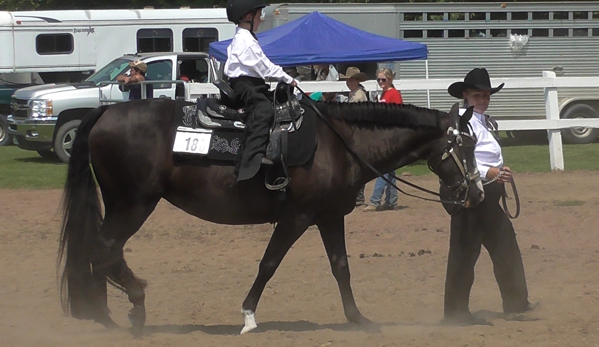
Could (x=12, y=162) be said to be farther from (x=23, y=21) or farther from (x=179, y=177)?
(x=179, y=177)

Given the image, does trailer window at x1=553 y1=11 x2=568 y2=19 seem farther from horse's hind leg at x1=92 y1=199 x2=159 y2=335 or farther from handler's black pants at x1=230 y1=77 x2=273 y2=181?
horse's hind leg at x1=92 y1=199 x2=159 y2=335

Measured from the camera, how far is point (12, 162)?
16844mm

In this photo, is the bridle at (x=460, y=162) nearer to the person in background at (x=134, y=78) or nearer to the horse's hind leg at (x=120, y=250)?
the horse's hind leg at (x=120, y=250)

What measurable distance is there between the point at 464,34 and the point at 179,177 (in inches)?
549

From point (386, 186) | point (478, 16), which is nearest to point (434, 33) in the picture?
point (478, 16)

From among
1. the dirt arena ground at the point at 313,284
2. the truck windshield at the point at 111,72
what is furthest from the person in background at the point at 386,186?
the truck windshield at the point at 111,72

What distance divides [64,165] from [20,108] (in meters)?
1.64

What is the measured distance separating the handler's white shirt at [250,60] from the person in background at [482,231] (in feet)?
4.61

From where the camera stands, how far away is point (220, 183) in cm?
593

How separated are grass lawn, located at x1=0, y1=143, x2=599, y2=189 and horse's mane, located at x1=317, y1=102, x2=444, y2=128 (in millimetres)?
8139

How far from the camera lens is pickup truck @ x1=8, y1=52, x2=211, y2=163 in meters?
16.0

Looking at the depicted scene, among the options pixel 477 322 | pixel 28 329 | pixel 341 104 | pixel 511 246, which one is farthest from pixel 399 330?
pixel 28 329

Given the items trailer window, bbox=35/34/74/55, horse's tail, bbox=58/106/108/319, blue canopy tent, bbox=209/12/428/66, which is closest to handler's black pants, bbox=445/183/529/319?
horse's tail, bbox=58/106/108/319

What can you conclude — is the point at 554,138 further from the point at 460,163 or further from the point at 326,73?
the point at 460,163
